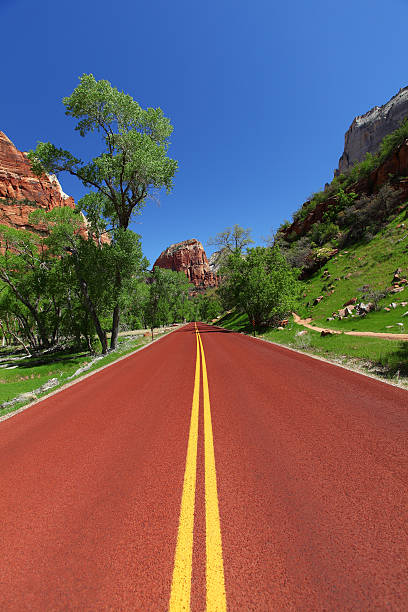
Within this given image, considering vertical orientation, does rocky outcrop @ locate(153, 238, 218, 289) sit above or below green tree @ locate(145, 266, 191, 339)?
above

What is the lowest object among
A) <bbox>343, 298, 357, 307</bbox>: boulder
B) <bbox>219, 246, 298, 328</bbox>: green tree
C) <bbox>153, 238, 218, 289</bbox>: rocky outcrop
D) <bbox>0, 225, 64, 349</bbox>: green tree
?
<bbox>343, 298, 357, 307</bbox>: boulder

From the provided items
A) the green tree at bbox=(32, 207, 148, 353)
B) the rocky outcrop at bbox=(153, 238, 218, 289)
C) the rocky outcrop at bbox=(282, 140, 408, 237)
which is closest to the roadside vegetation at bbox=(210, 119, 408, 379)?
the rocky outcrop at bbox=(282, 140, 408, 237)

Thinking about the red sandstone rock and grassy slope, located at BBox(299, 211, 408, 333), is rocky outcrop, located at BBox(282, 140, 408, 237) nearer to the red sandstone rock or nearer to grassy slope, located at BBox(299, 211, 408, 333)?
grassy slope, located at BBox(299, 211, 408, 333)

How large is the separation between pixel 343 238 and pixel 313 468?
4357 cm

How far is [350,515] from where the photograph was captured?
7.32 feet

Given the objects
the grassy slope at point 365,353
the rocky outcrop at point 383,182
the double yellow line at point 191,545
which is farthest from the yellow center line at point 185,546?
the rocky outcrop at point 383,182

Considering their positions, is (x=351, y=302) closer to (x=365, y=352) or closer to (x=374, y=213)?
(x=365, y=352)

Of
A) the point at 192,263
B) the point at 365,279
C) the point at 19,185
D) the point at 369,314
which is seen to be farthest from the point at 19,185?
the point at 192,263

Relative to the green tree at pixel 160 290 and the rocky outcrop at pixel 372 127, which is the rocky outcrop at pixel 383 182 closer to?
the green tree at pixel 160 290

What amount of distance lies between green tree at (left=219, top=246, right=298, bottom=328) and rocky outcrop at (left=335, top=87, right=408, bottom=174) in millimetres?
79043

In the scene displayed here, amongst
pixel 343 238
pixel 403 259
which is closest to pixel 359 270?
pixel 403 259

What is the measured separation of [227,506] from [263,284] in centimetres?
2231

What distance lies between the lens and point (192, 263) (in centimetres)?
18700

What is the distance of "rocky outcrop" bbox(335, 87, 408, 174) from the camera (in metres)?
71.7
